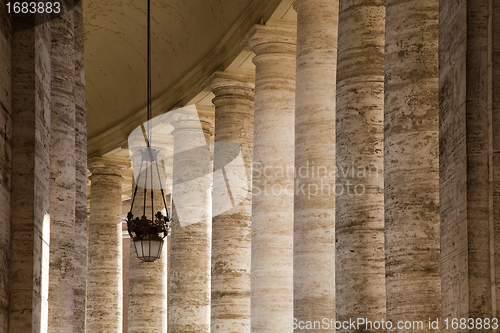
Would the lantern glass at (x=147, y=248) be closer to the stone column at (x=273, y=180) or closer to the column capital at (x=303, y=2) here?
the stone column at (x=273, y=180)

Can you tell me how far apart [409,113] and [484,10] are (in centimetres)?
619

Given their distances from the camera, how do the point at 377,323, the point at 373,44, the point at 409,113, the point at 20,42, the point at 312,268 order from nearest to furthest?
the point at 20,42
the point at 409,113
the point at 377,323
the point at 373,44
the point at 312,268

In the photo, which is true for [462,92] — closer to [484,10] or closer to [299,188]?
[484,10]

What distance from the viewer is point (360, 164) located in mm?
32031

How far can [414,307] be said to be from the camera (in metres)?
25.0

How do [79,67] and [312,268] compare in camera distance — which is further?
[312,268]

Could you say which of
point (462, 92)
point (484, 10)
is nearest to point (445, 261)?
point (462, 92)

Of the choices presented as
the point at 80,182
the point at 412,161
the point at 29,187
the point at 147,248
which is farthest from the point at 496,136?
the point at 147,248

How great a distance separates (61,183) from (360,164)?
11.6 meters

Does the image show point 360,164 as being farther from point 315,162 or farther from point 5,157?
point 5,157

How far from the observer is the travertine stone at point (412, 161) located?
25.2m

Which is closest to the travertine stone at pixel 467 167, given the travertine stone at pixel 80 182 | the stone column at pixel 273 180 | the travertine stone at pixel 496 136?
the travertine stone at pixel 496 136

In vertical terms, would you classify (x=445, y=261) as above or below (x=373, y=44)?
below

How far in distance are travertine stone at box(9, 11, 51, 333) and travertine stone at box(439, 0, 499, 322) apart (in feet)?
33.5
